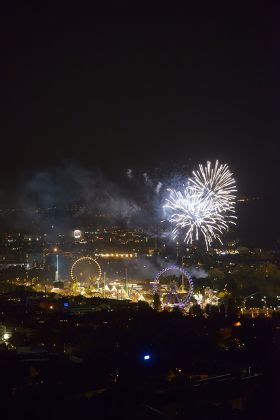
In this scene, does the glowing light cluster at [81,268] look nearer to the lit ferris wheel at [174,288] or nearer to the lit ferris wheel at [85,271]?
the lit ferris wheel at [85,271]

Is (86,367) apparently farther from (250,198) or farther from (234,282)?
(250,198)

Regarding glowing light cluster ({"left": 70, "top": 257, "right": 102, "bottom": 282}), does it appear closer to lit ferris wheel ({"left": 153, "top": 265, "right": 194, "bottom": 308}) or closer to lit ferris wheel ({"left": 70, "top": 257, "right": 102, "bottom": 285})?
lit ferris wheel ({"left": 70, "top": 257, "right": 102, "bottom": 285})

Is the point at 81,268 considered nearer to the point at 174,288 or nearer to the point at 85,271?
the point at 85,271

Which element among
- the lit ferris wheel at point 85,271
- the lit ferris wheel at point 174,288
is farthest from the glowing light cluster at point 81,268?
the lit ferris wheel at point 174,288

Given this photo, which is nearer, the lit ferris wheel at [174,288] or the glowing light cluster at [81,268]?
the lit ferris wheel at [174,288]

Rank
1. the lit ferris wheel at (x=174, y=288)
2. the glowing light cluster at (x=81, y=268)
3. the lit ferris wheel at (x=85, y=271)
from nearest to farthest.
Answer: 1. the lit ferris wheel at (x=174, y=288)
2. the lit ferris wheel at (x=85, y=271)
3. the glowing light cluster at (x=81, y=268)

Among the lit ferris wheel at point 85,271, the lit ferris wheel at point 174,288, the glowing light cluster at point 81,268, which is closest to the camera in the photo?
the lit ferris wheel at point 174,288

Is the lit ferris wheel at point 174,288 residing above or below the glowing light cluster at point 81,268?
below
